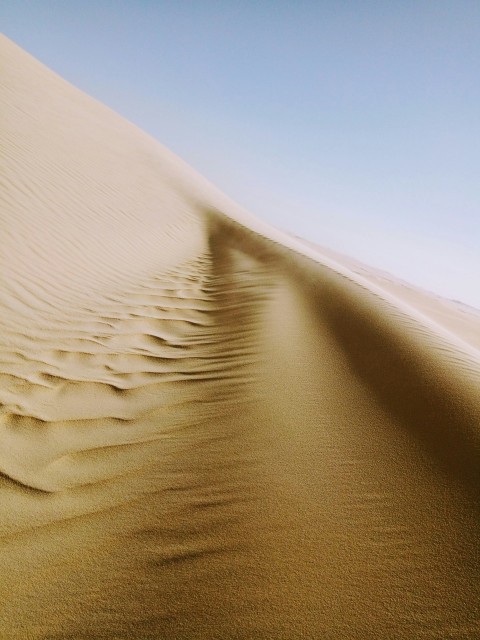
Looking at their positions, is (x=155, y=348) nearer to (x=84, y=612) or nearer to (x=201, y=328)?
(x=201, y=328)

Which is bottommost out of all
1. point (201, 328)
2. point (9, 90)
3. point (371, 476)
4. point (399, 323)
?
point (201, 328)

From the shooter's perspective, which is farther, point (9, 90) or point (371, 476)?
point (9, 90)

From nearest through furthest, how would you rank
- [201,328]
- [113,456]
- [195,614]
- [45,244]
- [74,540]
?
1. [195,614]
2. [74,540]
3. [113,456]
4. [201,328]
5. [45,244]

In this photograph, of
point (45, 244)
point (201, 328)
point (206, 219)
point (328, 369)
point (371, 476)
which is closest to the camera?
point (371, 476)

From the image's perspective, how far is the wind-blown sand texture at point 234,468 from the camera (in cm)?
113

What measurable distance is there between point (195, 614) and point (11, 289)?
143 inches

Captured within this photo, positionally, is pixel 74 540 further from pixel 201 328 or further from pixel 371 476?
pixel 201 328

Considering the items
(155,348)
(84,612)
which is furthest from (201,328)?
(84,612)

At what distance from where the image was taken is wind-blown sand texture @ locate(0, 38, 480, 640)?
1.13 metres

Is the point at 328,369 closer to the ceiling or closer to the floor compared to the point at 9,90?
closer to the floor

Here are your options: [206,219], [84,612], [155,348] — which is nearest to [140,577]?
[84,612]

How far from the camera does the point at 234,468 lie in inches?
67.7

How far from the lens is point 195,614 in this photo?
1120mm

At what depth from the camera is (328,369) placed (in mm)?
2617
